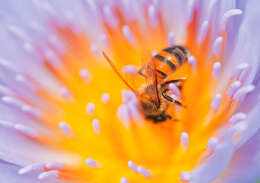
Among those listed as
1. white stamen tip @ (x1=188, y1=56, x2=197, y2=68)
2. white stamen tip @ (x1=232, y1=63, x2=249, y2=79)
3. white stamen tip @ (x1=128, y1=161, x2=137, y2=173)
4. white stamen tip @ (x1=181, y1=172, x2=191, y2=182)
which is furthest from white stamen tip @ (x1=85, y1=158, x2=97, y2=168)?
white stamen tip @ (x1=232, y1=63, x2=249, y2=79)

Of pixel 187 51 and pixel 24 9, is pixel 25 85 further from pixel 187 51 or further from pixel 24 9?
pixel 187 51

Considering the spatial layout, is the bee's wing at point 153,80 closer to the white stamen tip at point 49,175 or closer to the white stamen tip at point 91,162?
the white stamen tip at point 91,162

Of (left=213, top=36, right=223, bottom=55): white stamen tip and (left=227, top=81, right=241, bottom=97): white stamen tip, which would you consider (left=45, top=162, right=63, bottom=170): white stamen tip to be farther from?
(left=213, top=36, right=223, bottom=55): white stamen tip

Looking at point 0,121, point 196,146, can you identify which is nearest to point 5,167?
point 0,121

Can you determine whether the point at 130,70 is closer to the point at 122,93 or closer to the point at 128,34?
the point at 122,93

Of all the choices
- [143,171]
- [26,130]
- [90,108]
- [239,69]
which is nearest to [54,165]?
[26,130]

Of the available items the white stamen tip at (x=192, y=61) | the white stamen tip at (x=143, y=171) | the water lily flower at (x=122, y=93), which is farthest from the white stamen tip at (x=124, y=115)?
the white stamen tip at (x=192, y=61)
